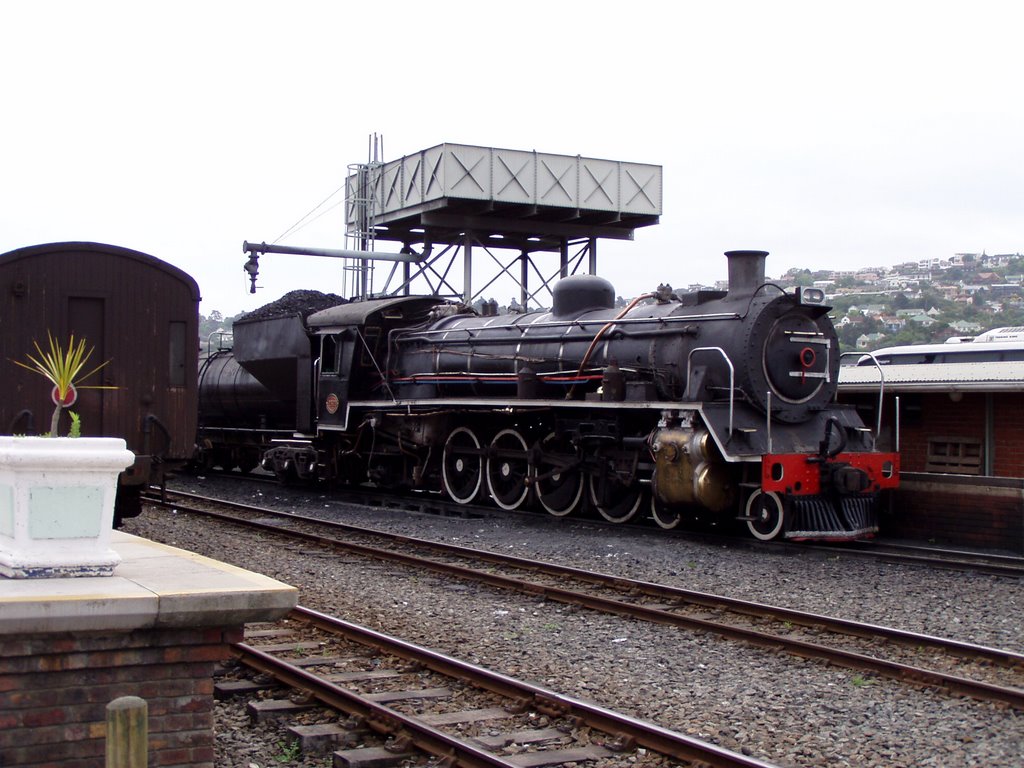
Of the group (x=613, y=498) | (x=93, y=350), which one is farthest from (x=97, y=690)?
(x=613, y=498)

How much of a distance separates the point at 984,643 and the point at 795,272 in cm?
8385

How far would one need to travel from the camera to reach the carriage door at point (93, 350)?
1052 centimetres

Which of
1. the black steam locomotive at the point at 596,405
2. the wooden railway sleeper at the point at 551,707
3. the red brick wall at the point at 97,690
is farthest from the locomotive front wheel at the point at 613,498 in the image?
the red brick wall at the point at 97,690

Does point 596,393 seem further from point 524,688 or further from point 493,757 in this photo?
point 493,757

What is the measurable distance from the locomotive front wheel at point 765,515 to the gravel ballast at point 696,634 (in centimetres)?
55

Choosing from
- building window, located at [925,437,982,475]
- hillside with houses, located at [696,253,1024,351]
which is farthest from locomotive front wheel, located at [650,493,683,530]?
hillside with houses, located at [696,253,1024,351]

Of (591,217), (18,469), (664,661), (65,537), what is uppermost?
(591,217)

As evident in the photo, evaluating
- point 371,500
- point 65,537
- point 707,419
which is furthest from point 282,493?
point 65,537

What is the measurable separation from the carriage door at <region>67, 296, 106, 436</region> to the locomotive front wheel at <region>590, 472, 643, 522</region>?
6.77 m

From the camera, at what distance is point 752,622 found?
863 cm

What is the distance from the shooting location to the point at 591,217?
125ft

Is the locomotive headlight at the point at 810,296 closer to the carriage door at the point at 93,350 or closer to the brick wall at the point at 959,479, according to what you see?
the brick wall at the point at 959,479

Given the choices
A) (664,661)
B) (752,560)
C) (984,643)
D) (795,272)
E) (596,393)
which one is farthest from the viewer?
(795,272)

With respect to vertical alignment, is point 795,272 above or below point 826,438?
above
